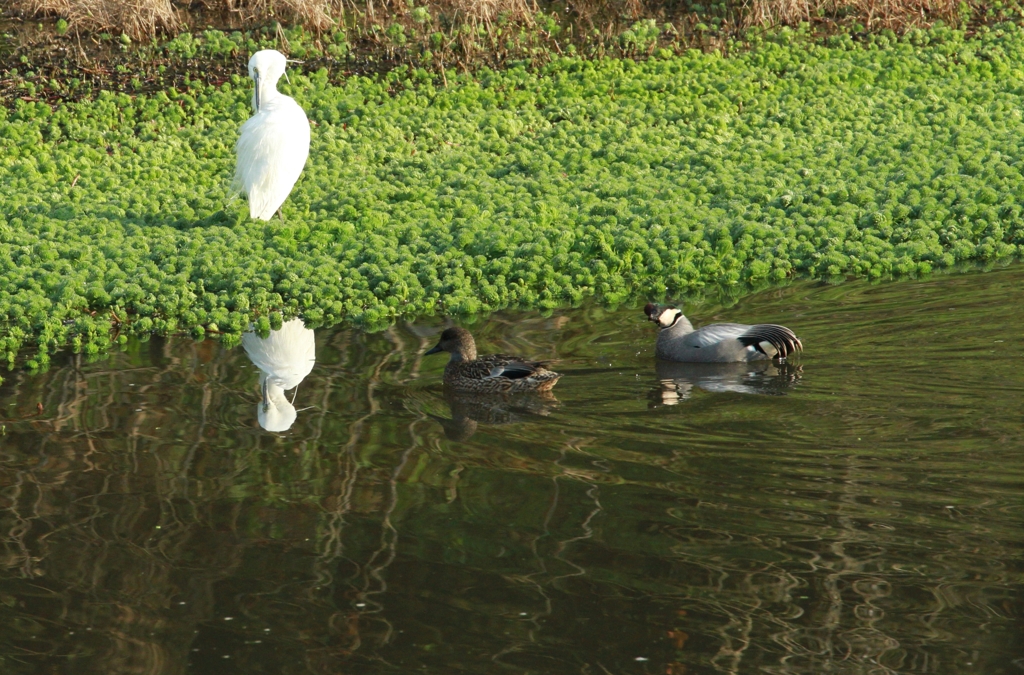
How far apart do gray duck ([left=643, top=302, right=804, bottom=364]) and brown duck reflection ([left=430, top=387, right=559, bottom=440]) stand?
1.02 metres

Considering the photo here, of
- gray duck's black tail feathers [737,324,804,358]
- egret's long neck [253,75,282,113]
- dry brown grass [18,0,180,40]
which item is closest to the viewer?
gray duck's black tail feathers [737,324,804,358]

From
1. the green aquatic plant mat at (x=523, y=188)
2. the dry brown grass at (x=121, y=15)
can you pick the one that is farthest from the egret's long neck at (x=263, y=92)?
the dry brown grass at (x=121, y=15)

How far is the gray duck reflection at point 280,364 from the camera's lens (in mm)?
7551

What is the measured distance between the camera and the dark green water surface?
5035mm

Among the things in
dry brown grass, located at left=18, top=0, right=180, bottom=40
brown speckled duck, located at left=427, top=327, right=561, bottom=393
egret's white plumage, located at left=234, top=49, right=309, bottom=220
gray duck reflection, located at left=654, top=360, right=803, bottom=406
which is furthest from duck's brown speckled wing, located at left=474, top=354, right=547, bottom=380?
dry brown grass, located at left=18, top=0, right=180, bottom=40

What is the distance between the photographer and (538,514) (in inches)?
240

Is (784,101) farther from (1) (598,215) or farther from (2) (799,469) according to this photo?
(2) (799,469)

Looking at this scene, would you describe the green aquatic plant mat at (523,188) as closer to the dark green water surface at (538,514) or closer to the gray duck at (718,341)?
the dark green water surface at (538,514)

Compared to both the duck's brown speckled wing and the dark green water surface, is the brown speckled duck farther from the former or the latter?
the dark green water surface

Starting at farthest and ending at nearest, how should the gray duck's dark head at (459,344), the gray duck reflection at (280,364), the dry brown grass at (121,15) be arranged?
the dry brown grass at (121,15) → the gray duck's dark head at (459,344) → the gray duck reflection at (280,364)

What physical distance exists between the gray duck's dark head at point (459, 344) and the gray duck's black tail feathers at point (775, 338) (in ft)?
5.60

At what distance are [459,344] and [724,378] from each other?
5.46ft

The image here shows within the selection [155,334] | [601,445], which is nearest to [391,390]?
[601,445]

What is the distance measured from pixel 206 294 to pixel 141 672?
5.05 meters
